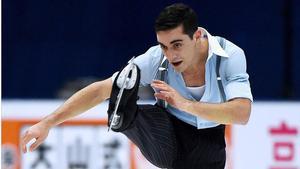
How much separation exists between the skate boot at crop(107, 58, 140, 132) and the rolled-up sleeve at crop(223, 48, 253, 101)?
460 millimetres

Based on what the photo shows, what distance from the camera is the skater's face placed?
398 cm

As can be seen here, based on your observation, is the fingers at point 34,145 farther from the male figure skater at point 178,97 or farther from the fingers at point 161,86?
the fingers at point 161,86

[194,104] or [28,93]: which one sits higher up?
[28,93]

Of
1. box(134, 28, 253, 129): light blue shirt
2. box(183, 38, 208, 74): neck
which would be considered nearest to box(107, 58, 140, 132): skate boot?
box(134, 28, 253, 129): light blue shirt

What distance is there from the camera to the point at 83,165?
6629 mm

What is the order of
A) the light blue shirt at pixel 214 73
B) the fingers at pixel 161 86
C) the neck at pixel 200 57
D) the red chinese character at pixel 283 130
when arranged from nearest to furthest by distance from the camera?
the fingers at pixel 161 86 < the light blue shirt at pixel 214 73 < the neck at pixel 200 57 < the red chinese character at pixel 283 130

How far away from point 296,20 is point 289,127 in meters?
1.59

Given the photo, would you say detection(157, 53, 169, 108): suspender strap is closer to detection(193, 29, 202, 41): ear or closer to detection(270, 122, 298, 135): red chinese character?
detection(193, 29, 202, 41): ear

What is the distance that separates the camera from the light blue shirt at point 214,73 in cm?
411

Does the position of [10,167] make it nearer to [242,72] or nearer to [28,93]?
[28,93]

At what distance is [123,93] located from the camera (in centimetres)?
400

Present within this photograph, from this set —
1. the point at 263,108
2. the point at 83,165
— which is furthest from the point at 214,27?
the point at 83,165

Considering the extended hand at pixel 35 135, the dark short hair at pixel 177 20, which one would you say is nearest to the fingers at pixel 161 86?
the dark short hair at pixel 177 20

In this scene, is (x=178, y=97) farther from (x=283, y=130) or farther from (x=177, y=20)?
(x=283, y=130)
